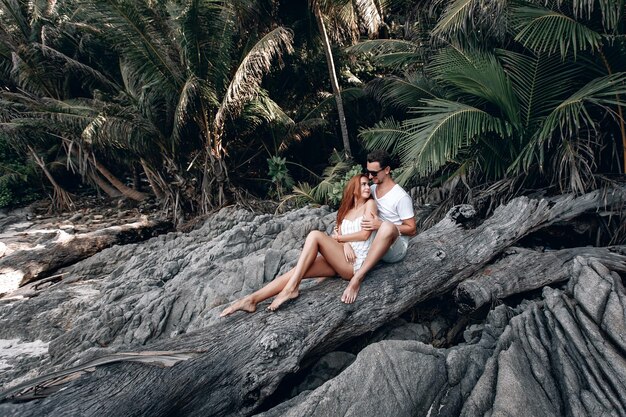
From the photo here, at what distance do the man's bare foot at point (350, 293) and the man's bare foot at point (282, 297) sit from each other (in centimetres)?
41

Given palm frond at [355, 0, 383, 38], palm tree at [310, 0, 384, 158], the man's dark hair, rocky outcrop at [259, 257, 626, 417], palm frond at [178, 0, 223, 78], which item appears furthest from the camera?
palm tree at [310, 0, 384, 158]

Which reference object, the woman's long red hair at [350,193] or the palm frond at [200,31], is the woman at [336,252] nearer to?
the woman's long red hair at [350,193]

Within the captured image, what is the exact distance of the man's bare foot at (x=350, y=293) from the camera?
3.58 meters

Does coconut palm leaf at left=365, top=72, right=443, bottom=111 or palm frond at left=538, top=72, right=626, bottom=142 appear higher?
coconut palm leaf at left=365, top=72, right=443, bottom=111

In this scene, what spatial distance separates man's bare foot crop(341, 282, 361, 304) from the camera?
3584 mm

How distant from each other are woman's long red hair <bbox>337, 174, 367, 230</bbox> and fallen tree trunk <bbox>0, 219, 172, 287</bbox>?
7.45 m

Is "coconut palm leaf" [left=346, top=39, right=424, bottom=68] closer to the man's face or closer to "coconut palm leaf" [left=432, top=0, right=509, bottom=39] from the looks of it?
"coconut palm leaf" [left=432, top=0, right=509, bottom=39]

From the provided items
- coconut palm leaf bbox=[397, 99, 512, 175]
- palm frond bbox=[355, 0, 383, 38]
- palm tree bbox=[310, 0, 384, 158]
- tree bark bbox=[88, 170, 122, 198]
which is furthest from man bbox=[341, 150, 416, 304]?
tree bark bbox=[88, 170, 122, 198]

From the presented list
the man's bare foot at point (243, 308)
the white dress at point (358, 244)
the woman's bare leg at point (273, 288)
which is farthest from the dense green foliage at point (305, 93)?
the man's bare foot at point (243, 308)

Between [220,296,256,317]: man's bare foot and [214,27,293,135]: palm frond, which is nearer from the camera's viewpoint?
[220,296,256,317]: man's bare foot

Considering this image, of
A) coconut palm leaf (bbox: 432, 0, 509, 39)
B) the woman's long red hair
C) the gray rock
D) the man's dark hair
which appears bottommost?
the gray rock

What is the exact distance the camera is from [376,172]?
3762 millimetres

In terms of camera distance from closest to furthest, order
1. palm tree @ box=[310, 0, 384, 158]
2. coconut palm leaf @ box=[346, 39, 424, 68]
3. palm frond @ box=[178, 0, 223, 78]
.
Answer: coconut palm leaf @ box=[346, 39, 424, 68] < palm frond @ box=[178, 0, 223, 78] < palm tree @ box=[310, 0, 384, 158]

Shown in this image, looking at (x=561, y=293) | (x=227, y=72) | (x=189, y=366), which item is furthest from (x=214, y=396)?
(x=227, y=72)
